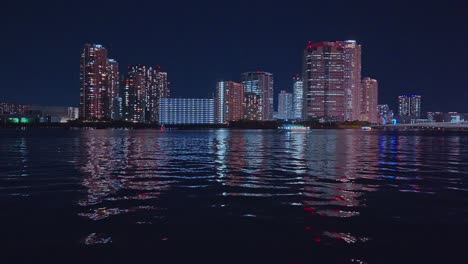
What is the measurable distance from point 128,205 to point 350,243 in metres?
8.91

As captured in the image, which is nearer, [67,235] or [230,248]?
[230,248]

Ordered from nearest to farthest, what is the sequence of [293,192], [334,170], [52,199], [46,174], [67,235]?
[67,235] < [52,199] < [293,192] < [46,174] < [334,170]

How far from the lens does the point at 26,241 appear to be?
12.1m

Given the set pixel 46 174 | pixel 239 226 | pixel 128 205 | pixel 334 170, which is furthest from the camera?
pixel 334 170

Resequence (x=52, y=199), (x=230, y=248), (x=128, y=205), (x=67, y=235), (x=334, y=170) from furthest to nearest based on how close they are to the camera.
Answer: (x=334, y=170)
(x=52, y=199)
(x=128, y=205)
(x=67, y=235)
(x=230, y=248)

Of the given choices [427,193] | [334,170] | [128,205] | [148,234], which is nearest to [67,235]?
[148,234]

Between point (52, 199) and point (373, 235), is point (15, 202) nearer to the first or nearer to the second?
point (52, 199)

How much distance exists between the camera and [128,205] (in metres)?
17.1

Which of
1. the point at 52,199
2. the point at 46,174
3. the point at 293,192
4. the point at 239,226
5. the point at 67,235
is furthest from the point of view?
the point at 46,174

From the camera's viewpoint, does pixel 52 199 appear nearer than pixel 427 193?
Yes

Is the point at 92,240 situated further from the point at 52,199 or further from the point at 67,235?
the point at 52,199

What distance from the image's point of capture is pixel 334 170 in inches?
1206

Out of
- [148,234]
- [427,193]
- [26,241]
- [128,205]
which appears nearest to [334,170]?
[427,193]

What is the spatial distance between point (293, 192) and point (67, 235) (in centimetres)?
1108
